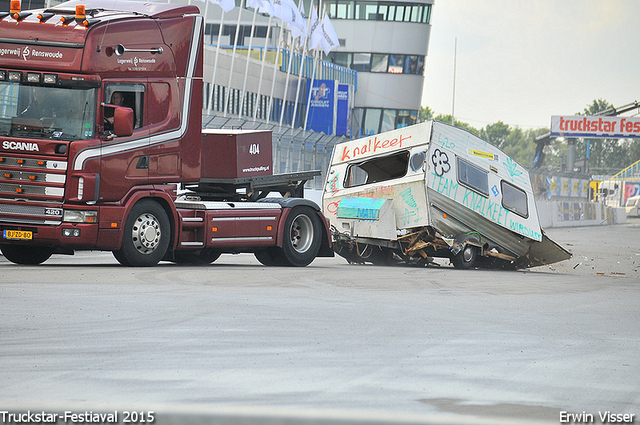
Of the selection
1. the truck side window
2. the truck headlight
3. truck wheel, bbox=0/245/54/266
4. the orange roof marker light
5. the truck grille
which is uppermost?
the orange roof marker light

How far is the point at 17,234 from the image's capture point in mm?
12484

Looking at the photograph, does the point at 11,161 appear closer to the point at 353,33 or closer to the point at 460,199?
the point at 460,199

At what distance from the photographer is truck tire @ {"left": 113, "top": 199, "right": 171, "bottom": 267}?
13.1 meters

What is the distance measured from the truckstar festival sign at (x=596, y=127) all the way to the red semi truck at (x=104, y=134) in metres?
71.8

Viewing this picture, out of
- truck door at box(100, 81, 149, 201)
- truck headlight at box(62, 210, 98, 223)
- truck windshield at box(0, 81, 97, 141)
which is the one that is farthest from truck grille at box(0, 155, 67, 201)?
truck door at box(100, 81, 149, 201)

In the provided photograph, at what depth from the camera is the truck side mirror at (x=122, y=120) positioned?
488 inches

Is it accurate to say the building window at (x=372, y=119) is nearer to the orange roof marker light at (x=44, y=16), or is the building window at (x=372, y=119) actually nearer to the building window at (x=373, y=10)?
the building window at (x=373, y=10)

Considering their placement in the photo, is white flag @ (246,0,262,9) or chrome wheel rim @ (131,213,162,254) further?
white flag @ (246,0,262,9)

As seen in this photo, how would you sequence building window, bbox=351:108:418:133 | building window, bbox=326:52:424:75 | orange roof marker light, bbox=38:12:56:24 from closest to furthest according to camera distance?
orange roof marker light, bbox=38:12:56:24 → building window, bbox=326:52:424:75 → building window, bbox=351:108:418:133

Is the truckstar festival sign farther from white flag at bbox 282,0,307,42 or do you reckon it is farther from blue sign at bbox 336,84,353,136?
white flag at bbox 282,0,307,42

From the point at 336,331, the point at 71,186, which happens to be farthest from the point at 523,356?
the point at 71,186

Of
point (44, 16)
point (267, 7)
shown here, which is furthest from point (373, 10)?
point (44, 16)

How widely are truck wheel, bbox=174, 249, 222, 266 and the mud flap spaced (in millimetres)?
6682

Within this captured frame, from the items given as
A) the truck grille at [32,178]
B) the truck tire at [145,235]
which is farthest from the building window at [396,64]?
the truck grille at [32,178]
